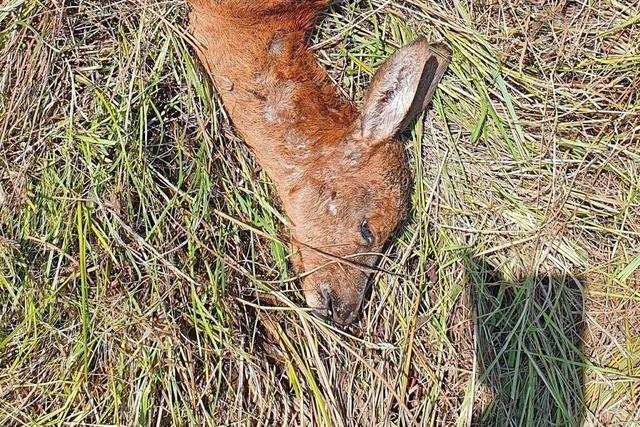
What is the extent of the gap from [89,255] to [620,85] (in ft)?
9.24

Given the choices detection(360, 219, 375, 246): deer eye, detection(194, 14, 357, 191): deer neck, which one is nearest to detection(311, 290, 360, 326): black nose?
Result: detection(360, 219, 375, 246): deer eye

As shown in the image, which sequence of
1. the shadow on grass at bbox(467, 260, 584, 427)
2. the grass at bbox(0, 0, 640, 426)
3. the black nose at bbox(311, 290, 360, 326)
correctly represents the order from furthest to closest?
the shadow on grass at bbox(467, 260, 584, 427) → the black nose at bbox(311, 290, 360, 326) → the grass at bbox(0, 0, 640, 426)

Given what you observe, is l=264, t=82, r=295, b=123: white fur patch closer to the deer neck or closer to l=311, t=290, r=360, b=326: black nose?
the deer neck

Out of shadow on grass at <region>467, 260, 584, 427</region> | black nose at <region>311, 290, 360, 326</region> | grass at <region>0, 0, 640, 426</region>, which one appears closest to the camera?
grass at <region>0, 0, 640, 426</region>

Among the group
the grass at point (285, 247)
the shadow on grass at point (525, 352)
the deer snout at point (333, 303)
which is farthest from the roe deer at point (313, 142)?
the shadow on grass at point (525, 352)

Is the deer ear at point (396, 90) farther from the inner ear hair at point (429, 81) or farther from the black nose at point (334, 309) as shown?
the black nose at point (334, 309)

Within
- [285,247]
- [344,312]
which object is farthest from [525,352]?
[285,247]

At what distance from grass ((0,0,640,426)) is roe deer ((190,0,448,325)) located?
129 millimetres

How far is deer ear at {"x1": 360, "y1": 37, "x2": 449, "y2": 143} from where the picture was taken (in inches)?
129

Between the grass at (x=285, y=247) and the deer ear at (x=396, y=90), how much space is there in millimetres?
286

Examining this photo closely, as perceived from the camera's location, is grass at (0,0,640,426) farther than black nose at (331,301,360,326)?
No

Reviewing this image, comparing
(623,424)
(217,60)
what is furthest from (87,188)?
(623,424)

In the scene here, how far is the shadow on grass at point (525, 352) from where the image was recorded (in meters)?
3.54

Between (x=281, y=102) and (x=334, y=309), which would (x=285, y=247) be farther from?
(x=281, y=102)
